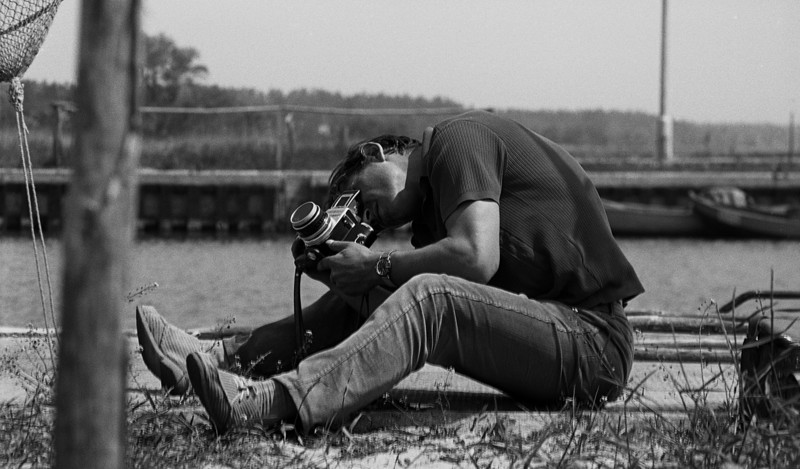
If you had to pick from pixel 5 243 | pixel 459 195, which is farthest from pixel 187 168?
pixel 459 195

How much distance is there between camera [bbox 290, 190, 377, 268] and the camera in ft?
10.4

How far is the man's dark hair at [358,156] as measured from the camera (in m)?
3.20

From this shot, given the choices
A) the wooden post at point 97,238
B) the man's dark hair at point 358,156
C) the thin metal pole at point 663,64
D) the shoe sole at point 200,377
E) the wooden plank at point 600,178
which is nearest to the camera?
the wooden post at point 97,238

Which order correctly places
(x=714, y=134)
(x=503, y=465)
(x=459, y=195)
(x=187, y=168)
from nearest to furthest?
1. (x=503, y=465)
2. (x=459, y=195)
3. (x=187, y=168)
4. (x=714, y=134)

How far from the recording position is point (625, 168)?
85.8 feet

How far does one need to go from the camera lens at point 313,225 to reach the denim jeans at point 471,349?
1.17 feet

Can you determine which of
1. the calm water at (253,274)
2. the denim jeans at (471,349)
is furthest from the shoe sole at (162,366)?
the calm water at (253,274)

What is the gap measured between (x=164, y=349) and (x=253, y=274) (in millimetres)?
11820

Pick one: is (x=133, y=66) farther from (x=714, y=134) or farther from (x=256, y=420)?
(x=714, y=134)

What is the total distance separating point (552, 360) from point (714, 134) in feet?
195

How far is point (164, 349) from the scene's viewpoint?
10.5ft

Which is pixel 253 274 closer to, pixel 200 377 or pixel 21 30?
pixel 21 30

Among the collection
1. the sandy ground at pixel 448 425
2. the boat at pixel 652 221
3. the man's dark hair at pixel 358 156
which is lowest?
the boat at pixel 652 221

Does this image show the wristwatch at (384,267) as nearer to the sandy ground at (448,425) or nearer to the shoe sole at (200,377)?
the sandy ground at (448,425)
